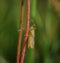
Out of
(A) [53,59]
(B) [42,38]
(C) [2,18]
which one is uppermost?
(C) [2,18]

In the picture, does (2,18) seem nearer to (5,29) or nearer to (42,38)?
(5,29)

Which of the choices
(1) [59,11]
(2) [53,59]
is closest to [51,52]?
(2) [53,59]

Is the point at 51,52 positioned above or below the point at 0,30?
below

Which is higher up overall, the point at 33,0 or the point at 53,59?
the point at 33,0

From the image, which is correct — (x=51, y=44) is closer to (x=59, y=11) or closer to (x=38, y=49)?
(x=38, y=49)

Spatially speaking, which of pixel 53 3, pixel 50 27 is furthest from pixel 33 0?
pixel 50 27

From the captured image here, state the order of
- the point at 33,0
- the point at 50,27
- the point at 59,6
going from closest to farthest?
the point at 33,0 < the point at 59,6 < the point at 50,27

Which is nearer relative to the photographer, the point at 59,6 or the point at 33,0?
the point at 33,0

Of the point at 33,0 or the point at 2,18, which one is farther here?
the point at 2,18

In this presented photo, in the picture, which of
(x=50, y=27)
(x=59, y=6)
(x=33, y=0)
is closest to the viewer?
(x=33, y=0)
